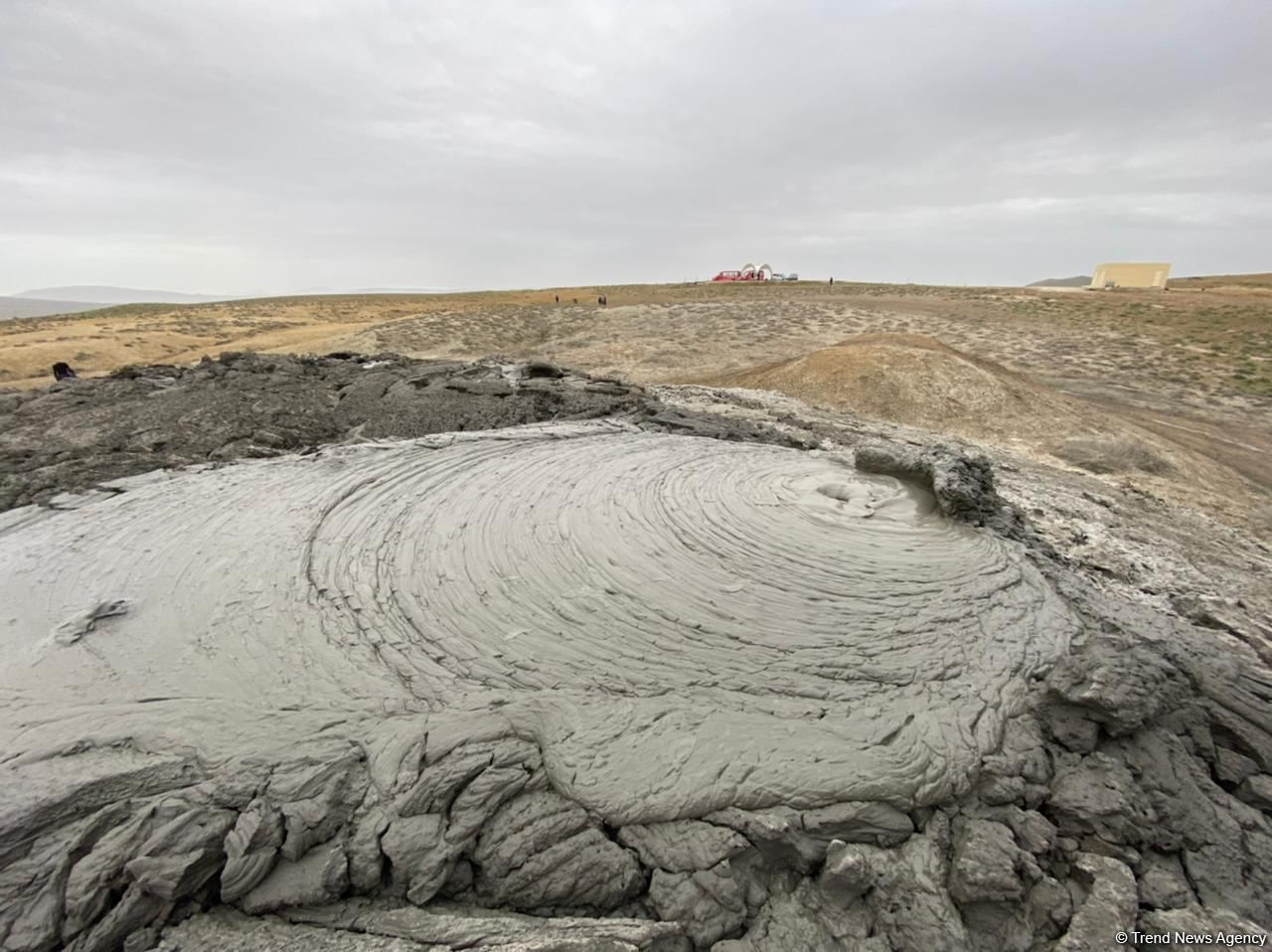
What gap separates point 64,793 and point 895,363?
51.5 ft

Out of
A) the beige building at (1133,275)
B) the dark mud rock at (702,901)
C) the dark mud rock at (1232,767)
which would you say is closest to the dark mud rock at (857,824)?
the dark mud rock at (702,901)

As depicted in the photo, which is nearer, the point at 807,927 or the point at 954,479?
the point at 807,927

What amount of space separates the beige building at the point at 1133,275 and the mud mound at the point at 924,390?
48.2m

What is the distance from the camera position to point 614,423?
315 inches

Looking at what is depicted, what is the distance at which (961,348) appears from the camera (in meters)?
23.3

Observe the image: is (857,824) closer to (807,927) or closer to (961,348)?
(807,927)

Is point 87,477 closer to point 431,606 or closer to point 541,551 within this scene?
point 431,606

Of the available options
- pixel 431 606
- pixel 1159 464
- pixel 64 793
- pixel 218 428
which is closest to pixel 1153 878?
pixel 431 606

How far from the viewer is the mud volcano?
2.67 meters

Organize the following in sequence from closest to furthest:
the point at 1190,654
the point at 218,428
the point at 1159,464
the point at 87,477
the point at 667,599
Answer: the point at 1190,654, the point at 667,599, the point at 87,477, the point at 218,428, the point at 1159,464

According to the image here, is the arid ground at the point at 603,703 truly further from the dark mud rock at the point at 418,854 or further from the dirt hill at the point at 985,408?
the dirt hill at the point at 985,408

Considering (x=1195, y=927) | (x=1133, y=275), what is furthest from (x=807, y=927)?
(x=1133, y=275)

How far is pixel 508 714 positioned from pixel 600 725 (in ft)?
1.78

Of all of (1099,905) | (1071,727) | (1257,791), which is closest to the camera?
(1099,905)
